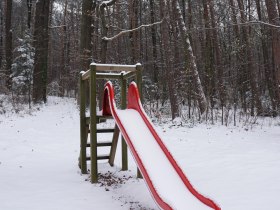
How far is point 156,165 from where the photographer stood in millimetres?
4109

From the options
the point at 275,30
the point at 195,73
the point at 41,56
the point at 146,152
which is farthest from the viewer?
the point at 41,56

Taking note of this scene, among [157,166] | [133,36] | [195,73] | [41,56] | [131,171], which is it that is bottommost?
[131,171]

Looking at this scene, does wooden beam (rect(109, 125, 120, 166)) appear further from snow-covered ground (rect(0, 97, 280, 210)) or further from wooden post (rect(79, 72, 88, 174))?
wooden post (rect(79, 72, 88, 174))

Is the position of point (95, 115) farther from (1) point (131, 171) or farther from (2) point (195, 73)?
(2) point (195, 73)

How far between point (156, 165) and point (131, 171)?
7.52 feet

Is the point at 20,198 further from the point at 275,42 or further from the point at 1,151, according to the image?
the point at 275,42

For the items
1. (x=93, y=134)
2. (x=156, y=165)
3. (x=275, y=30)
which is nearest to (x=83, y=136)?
(x=93, y=134)

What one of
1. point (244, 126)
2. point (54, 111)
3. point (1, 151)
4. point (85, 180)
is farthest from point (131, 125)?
point (54, 111)

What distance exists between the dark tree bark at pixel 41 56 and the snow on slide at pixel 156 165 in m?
14.3

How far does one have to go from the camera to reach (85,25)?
18.0 metres

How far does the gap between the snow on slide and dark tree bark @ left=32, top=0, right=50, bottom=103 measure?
14.3 m

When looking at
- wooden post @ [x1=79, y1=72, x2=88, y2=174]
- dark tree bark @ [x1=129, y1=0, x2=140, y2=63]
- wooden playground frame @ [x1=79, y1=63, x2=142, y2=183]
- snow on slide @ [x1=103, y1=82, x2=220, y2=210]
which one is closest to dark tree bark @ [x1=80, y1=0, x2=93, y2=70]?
dark tree bark @ [x1=129, y1=0, x2=140, y2=63]

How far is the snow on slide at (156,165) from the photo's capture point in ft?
11.3

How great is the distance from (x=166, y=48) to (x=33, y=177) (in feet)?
30.1
